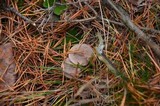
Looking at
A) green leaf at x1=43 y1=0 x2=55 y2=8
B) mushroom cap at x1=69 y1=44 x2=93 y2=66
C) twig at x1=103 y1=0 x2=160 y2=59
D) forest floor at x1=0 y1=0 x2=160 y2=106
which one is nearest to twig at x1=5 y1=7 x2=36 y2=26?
forest floor at x1=0 y1=0 x2=160 y2=106

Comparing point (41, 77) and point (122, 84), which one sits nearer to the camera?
point (122, 84)

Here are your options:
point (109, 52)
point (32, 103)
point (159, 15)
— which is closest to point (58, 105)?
point (32, 103)

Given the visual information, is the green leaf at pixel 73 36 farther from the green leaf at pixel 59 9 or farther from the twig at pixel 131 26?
the twig at pixel 131 26

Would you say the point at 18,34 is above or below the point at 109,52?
above

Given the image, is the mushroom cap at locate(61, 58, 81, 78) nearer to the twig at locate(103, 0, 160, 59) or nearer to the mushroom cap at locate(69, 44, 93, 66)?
the mushroom cap at locate(69, 44, 93, 66)

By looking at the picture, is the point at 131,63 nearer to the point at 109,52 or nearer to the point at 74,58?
the point at 109,52

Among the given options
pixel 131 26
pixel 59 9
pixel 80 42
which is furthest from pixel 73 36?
pixel 131 26

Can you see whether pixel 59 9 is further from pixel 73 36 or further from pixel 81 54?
pixel 81 54
